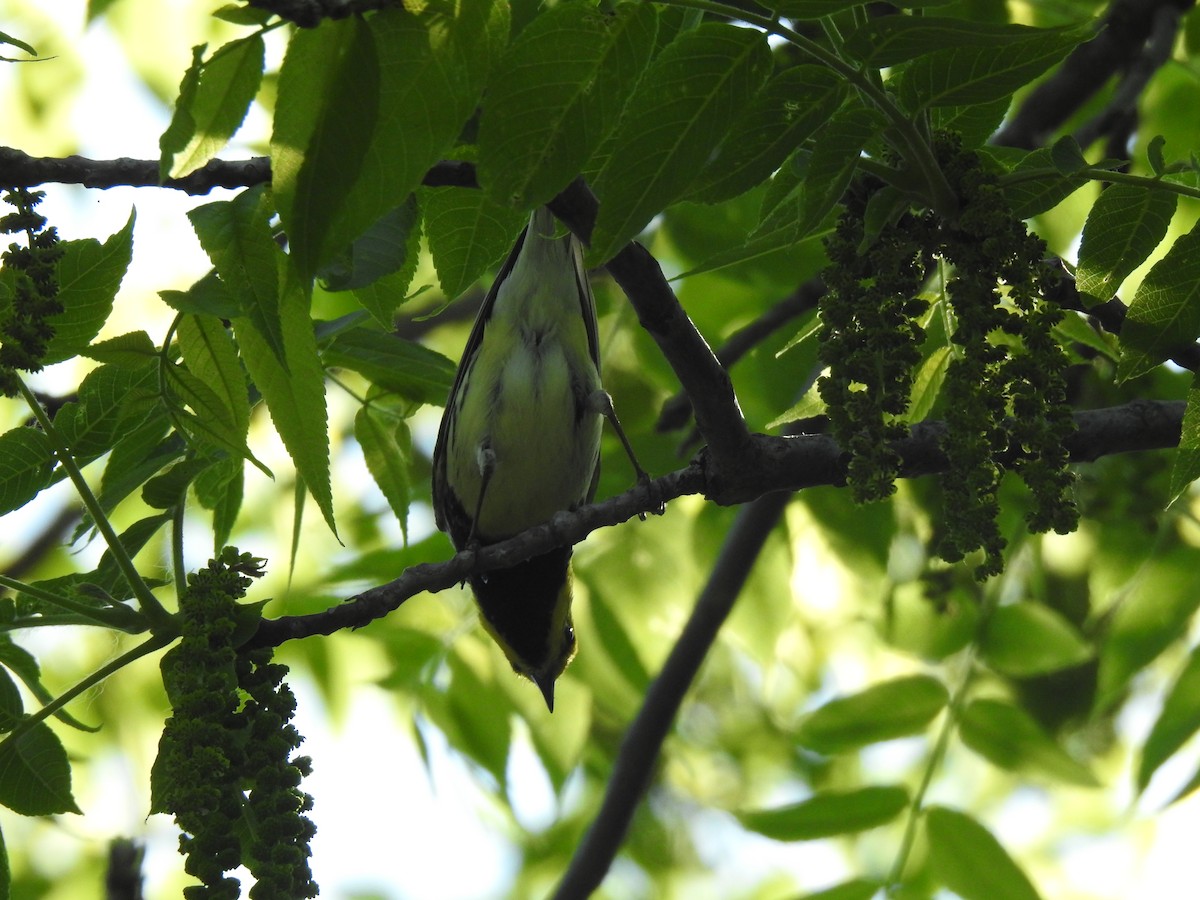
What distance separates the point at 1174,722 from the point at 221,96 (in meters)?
2.82

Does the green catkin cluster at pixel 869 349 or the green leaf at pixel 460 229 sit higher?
the green leaf at pixel 460 229

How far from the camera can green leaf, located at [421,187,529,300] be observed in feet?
7.18

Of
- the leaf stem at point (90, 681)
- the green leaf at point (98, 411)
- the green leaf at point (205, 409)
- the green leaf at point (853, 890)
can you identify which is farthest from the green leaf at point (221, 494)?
the green leaf at point (853, 890)

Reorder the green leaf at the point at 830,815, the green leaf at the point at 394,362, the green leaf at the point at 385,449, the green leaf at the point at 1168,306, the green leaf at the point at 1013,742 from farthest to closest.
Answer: the green leaf at the point at 1013,742 → the green leaf at the point at 830,815 → the green leaf at the point at 385,449 → the green leaf at the point at 394,362 → the green leaf at the point at 1168,306

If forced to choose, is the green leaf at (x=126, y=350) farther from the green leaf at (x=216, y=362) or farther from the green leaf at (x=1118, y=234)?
the green leaf at (x=1118, y=234)

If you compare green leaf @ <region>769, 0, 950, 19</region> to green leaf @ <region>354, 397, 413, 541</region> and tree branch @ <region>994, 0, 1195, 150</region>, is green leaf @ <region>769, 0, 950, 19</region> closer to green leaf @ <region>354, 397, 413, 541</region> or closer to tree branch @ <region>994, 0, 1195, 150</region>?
green leaf @ <region>354, 397, 413, 541</region>

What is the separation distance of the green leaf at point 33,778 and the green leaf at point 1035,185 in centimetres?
209

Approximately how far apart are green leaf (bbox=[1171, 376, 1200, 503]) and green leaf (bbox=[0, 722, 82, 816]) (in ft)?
7.03

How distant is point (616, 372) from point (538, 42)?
3.17 m

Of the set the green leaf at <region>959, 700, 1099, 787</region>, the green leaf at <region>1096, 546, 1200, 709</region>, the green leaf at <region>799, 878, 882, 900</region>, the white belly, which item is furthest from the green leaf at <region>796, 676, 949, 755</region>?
the white belly

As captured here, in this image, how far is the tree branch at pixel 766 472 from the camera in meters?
2.58

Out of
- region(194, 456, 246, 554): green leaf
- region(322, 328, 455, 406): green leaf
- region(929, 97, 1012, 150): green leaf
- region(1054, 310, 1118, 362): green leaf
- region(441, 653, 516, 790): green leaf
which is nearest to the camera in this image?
region(929, 97, 1012, 150): green leaf

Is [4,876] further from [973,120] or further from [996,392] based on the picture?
[973,120]

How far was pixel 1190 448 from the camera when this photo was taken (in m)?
2.15
